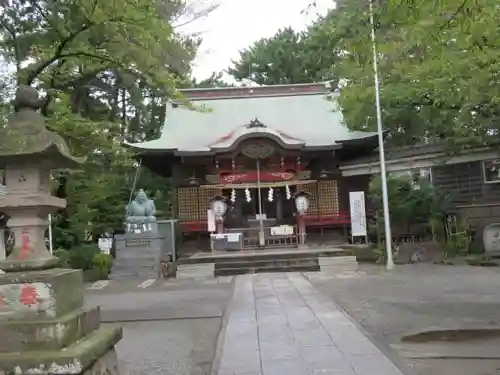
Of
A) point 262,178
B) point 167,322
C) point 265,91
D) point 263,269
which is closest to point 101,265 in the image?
point 263,269

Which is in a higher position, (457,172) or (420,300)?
(457,172)

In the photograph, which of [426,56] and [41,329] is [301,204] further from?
[41,329]

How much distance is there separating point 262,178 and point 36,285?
17524mm

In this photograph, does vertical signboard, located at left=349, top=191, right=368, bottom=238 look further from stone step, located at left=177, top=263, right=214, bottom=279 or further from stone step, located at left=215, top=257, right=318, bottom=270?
stone step, located at left=177, top=263, right=214, bottom=279

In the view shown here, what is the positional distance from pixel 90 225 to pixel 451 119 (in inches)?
504

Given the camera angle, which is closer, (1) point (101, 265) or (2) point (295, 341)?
(2) point (295, 341)

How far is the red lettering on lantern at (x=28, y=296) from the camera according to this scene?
416cm

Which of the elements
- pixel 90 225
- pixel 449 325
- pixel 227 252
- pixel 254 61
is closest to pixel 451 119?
pixel 227 252

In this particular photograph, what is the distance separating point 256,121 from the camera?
21.2 metres

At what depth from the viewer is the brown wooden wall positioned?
19.3 meters

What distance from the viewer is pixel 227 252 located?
757 inches

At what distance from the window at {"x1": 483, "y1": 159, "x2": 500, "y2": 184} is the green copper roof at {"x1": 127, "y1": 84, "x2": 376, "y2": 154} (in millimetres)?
4119

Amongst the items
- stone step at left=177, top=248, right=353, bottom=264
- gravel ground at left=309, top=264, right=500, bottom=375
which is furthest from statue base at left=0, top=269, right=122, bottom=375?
stone step at left=177, top=248, right=353, bottom=264

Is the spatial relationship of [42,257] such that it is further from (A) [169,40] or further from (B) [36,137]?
(A) [169,40]
